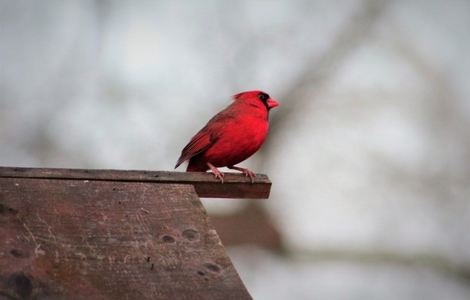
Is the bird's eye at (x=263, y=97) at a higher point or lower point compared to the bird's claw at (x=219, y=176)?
lower

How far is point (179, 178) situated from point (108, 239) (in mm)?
432

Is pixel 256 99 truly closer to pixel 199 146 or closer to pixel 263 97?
pixel 263 97

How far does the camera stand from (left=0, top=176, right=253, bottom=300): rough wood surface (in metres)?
2.60

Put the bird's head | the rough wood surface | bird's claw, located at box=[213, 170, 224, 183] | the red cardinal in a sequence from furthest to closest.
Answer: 1. the bird's head
2. the red cardinal
3. bird's claw, located at box=[213, 170, 224, 183]
4. the rough wood surface

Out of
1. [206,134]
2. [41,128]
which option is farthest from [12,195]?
[41,128]

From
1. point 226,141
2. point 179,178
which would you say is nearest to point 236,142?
point 226,141

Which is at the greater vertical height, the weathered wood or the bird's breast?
the weathered wood

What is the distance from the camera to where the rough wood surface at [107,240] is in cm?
260

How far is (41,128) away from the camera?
7.34m

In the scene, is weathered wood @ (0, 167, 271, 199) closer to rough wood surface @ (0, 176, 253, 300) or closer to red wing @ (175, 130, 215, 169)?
rough wood surface @ (0, 176, 253, 300)

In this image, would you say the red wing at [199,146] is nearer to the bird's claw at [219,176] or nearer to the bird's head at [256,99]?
the bird's head at [256,99]

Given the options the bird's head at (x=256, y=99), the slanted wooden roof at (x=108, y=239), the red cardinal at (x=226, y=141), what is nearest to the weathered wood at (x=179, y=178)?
the slanted wooden roof at (x=108, y=239)

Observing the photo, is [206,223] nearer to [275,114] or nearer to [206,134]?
[206,134]

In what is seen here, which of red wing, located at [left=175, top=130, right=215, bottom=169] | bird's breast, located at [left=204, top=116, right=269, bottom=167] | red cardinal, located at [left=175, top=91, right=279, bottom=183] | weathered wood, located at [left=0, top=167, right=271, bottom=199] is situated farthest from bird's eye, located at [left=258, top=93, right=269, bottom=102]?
weathered wood, located at [left=0, top=167, right=271, bottom=199]
